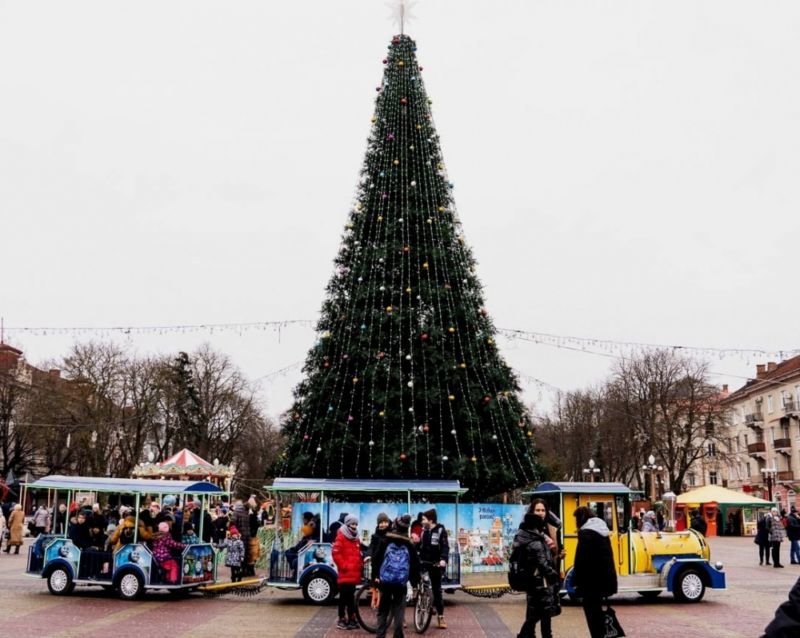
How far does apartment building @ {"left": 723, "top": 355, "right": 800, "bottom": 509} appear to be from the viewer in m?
64.2

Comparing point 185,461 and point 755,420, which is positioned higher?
point 755,420

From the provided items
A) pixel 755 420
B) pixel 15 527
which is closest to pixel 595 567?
pixel 15 527

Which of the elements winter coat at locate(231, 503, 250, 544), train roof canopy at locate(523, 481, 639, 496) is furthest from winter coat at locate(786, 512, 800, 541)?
winter coat at locate(231, 503, 250, 544)

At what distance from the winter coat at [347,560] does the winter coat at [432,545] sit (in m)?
1.47

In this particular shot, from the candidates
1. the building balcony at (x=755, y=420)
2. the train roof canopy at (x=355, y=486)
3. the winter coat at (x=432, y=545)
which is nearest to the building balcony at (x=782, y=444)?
the building balcony at (x=755, y=420)

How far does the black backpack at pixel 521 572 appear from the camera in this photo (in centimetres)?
917

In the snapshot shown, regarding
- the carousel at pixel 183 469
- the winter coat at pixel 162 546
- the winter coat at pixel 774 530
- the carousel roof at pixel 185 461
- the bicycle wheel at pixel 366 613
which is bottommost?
the bicycle wheel at pixel 366 613

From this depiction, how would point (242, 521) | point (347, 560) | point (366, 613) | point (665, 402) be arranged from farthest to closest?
point (665, 402) → point (242, 521) → point (366, 613) → point (347, 560)

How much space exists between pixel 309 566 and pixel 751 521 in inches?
1683

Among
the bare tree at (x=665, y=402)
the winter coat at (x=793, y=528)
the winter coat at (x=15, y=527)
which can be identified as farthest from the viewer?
the bare tree at (x=665, y=402)

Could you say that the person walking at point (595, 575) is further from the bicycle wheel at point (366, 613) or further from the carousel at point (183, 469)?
the carousel at point (183, 469)

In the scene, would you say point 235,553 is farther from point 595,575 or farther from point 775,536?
point 775,536

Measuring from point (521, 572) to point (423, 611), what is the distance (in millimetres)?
3162

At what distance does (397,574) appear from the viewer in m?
9.64
